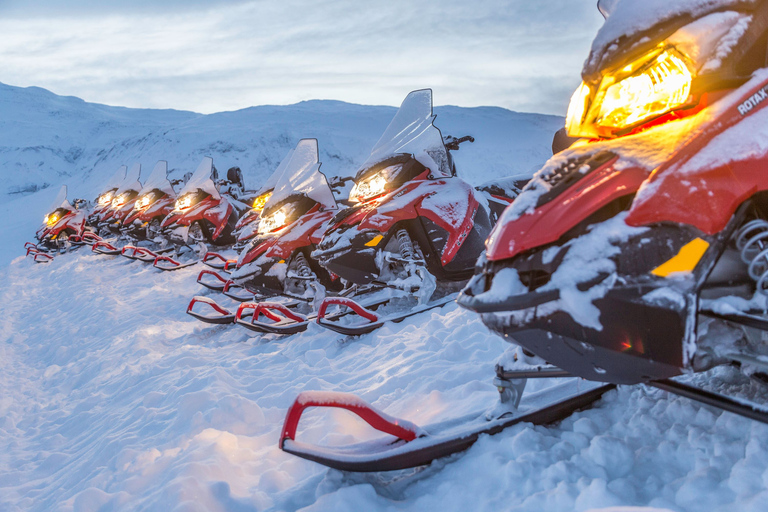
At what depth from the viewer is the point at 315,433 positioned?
7.35 ft

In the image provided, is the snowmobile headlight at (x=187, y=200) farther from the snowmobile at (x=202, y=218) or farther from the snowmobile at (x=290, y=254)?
the snowmobile at (x=290, y=254)

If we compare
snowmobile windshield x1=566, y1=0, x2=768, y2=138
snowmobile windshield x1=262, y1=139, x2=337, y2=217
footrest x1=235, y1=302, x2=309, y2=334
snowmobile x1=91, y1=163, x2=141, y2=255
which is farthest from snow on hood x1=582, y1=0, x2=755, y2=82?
snowmobile x1=91, y1=163, x2=141, y2=255

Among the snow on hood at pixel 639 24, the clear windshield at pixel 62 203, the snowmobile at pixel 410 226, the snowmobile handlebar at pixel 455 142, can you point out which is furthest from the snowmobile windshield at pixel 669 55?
the clear windshield at pixel 62 203

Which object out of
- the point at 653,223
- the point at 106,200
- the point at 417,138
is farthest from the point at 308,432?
the point at 106,200

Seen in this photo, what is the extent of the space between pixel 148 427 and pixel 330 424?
1126 millimetres

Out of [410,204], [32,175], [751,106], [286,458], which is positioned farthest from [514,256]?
[32,175]

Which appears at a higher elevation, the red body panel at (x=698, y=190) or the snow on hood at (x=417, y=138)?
the snow on hood at (x=417, y=138)

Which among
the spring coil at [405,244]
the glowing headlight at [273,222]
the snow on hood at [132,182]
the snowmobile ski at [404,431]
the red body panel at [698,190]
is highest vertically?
the snow on hood at [132,182]

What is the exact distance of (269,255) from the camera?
16.8ft

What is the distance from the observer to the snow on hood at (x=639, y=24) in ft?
4.44

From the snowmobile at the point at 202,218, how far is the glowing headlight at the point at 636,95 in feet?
27.2

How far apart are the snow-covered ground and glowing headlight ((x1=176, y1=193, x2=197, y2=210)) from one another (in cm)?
432

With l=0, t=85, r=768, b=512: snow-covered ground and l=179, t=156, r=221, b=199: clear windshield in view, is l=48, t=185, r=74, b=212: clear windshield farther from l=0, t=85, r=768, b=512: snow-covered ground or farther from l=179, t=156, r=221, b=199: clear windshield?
l=0, t=85, r=768, b=512: snow-covered ground

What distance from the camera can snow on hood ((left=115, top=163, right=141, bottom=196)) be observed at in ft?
45.1
